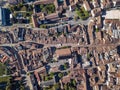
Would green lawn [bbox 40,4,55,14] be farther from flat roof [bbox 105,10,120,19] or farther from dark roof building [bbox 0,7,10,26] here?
flat roof [bbox 105,10,120,19]

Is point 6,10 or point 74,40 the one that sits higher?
point 6,10

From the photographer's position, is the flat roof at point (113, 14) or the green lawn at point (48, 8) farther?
the green lawn at point (48, 8)

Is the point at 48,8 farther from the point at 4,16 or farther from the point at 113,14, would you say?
the point at 113,14

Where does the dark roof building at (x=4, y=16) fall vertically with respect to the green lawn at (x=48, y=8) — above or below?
below

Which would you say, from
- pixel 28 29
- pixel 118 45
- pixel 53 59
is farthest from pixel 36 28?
pixel 118 45

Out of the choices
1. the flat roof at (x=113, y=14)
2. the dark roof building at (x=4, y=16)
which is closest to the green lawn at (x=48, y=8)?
the dark roof building at (x=4, y=16)

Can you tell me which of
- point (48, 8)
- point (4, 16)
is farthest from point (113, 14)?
point (4, 16)

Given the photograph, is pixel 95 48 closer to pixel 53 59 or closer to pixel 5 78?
pixel 53 59

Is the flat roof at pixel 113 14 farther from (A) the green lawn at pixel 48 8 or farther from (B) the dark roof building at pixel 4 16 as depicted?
(B) the dark roof building at pixel 4 16

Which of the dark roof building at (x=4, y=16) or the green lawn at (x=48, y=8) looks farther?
the green lawn at (x=48, y=8)

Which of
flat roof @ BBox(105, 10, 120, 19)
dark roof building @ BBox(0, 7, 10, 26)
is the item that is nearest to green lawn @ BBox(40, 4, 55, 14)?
dark roof building @ BBox(0, 7, 10, 26)

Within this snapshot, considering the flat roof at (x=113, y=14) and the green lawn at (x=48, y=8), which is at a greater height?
the green lawn at (x=48, y=8)
